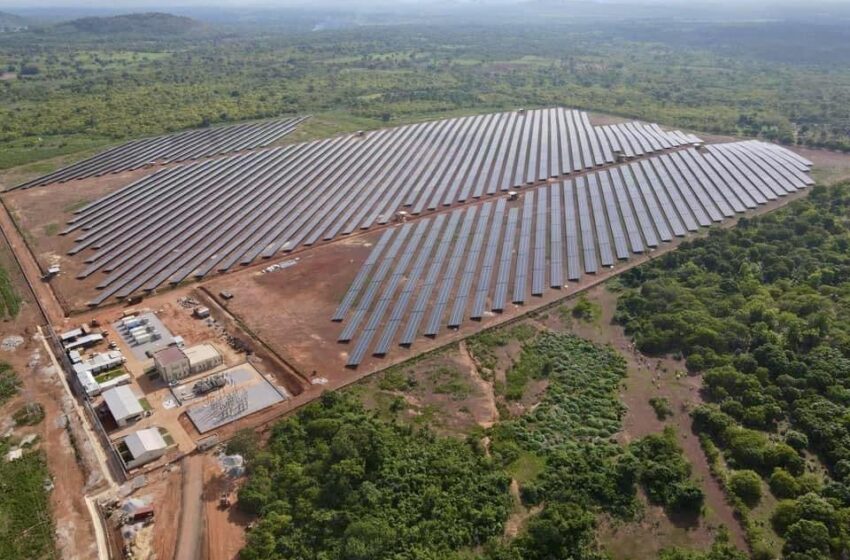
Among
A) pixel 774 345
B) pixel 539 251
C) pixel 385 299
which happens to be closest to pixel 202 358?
pixel 385 299

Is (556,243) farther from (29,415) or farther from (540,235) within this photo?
(29,415)

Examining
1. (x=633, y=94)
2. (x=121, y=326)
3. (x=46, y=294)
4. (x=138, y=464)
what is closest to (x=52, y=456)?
(x=138, y=464)

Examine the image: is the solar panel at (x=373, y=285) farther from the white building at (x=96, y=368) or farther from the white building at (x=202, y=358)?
the white building at (x=96, y=368)

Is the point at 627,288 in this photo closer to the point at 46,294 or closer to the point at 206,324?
the point at 206,324

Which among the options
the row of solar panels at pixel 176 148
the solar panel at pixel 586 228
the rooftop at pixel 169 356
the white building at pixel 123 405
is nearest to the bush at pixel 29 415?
the white building at pixel 123 405

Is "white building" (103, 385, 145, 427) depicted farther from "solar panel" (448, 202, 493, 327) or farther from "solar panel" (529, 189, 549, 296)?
"solar panel" (529, 189, 549, 296)
